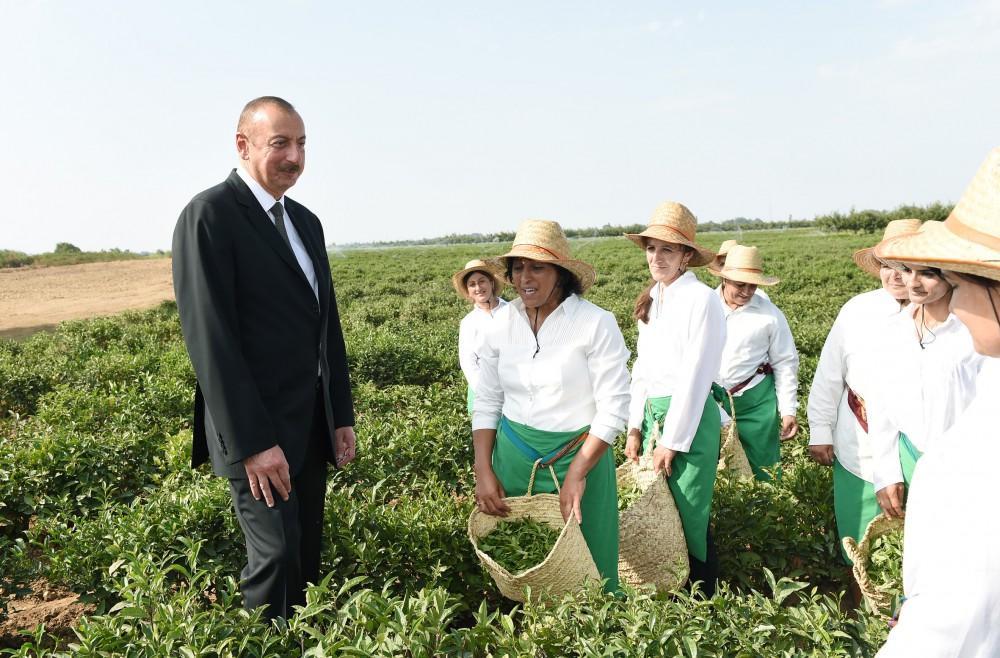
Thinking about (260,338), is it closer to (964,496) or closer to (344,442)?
(344,442)

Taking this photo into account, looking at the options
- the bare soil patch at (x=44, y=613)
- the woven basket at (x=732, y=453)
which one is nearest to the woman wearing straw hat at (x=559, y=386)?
the woven basket at (x=732, y=453)

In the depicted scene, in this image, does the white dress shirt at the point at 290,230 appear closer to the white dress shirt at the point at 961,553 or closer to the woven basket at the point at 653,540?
the woven basket at the point at 653,540

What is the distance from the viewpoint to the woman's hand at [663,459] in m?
3.03

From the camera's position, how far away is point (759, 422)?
4152 millimetres

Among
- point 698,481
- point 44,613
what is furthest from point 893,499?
point 44,613

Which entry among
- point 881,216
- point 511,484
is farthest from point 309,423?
point 881,216

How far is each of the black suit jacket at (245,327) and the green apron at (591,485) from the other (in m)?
0.81

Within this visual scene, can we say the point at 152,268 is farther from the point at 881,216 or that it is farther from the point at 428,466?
the point at 881,216

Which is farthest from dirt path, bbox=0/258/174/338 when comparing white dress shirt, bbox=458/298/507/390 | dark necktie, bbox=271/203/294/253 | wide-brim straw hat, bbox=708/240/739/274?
dark necktie, bbox=271/203/294/253

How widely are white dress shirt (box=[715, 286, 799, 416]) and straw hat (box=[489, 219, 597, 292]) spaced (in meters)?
1.79

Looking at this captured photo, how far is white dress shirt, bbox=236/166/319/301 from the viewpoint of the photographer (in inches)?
91.1

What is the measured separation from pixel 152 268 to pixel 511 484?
4029 cm

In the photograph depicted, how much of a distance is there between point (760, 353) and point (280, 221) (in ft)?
10.0

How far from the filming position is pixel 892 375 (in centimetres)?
268
